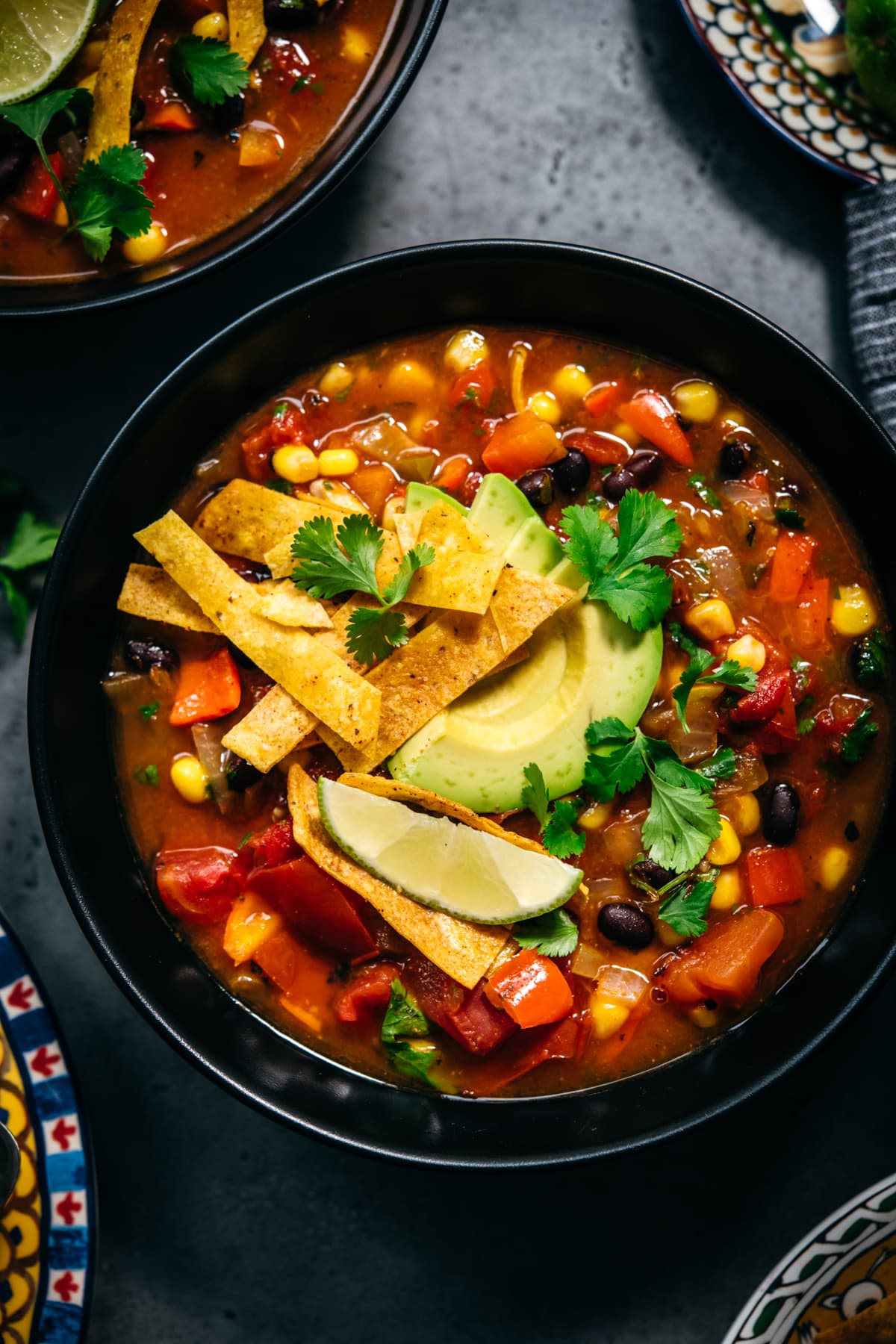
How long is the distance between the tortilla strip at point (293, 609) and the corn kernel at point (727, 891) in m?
1.49

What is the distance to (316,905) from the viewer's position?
3564mm

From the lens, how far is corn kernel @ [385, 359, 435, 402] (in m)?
3.79

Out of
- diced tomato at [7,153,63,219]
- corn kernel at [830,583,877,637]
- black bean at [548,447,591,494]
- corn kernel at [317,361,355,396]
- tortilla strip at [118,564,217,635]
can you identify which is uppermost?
diced tomato at [7,153,63,219]

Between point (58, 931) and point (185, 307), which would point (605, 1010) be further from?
point (185, 307)

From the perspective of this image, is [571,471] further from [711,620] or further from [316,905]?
[316,905]

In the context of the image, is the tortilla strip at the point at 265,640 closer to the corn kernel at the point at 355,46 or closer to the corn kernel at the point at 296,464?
the corn kernel at the point at 296,464

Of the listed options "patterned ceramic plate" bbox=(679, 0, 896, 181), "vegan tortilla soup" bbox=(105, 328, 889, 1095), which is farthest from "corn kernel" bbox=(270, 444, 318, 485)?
"patterned ceramic plate" bbox=(679, 0, 896, 181)

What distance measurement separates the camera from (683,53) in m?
4.22

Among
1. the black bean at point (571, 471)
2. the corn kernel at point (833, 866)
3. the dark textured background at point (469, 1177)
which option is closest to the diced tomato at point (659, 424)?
the black bean at point (571, 471)

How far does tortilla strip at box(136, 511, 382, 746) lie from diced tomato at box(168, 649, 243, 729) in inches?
6.5

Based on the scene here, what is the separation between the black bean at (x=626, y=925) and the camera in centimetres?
351

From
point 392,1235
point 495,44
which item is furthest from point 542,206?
point 392,1235

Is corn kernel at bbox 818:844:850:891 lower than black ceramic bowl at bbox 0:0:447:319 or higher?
lower

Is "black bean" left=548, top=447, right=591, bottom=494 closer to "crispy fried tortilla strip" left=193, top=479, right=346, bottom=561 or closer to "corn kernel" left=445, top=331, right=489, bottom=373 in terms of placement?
"corn kernel" left=445, top=331, right=489, bottom=373
